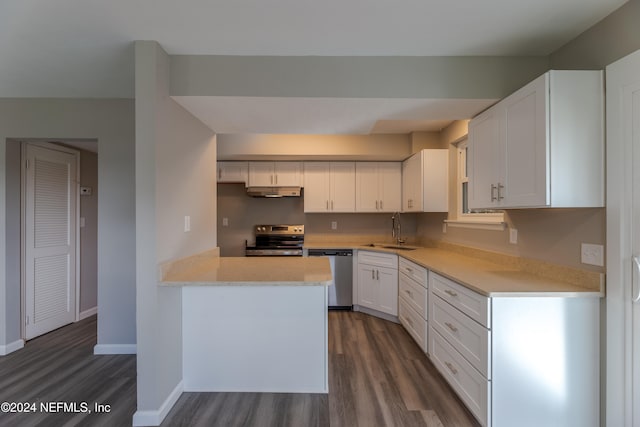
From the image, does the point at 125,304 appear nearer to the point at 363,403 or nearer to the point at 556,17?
the point at 363,403

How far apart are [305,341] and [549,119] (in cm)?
206

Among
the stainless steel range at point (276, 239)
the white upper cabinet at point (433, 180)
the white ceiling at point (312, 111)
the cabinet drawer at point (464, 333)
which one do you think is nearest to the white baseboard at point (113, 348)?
the stainless steel range at point (276, 239)

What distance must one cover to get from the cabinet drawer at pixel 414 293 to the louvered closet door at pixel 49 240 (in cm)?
393

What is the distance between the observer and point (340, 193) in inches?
163

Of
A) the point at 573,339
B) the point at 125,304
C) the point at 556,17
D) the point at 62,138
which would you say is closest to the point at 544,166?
the point at 556,17

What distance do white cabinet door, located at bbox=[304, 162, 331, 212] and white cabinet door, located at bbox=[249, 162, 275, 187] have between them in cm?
50

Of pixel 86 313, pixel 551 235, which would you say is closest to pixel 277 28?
pixel 551 235

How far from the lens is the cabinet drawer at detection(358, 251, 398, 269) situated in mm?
3480

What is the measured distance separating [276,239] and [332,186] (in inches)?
46.5

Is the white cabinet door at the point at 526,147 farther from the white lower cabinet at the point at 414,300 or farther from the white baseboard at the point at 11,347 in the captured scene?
the white baseboard at the point at 11,347

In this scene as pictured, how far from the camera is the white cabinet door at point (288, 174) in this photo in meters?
4.09

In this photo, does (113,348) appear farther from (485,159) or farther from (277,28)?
(485,159)

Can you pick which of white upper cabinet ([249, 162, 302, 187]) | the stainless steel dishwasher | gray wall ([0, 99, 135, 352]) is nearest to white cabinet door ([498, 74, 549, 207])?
the stainless steel dishwasher

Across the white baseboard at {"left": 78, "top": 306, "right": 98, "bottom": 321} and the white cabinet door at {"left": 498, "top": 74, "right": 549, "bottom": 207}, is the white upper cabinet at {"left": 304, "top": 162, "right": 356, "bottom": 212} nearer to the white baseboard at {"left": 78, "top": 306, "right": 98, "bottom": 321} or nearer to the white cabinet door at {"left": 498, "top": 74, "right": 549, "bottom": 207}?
the white cabinet door at {"left": 498, "top": 74, "right": 549, "bottom": 207}
